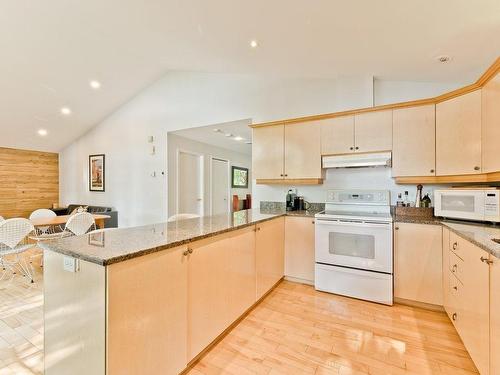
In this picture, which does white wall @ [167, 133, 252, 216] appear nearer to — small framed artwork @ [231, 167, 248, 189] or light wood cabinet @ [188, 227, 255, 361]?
small framed artwork @ [231, 167, 248, 189]

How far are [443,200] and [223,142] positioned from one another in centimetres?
430

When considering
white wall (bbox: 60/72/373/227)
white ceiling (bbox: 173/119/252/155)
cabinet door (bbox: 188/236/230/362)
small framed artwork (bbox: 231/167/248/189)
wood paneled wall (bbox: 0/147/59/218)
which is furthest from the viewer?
small framed artwork (bbox: 231/167/248/189)

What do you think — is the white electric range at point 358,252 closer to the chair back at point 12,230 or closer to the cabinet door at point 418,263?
the cabinet door at point 418,263

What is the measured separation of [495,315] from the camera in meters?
1.29

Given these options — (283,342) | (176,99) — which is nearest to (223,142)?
(176,99)

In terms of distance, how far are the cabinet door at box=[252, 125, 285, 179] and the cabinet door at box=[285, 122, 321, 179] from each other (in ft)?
0.28

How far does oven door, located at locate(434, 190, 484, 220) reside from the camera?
2047mm

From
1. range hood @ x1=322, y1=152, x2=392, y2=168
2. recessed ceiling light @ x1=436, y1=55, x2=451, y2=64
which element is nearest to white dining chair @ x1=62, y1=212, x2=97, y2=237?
range hood @ x1=322, y1=152, x2=392, y2=168

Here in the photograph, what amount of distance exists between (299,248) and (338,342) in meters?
1.14

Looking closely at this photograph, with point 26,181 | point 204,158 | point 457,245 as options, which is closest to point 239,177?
point 204,158

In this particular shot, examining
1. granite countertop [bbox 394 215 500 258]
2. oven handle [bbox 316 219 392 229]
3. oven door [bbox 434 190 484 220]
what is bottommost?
oven handle [bbox 316 219 392 229]

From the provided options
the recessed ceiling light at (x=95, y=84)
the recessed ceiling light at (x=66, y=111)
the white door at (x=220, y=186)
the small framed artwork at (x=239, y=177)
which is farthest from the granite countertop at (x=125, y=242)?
the small framed artwork at (x=239, y=177)

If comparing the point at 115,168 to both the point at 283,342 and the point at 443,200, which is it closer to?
the point at 283,342

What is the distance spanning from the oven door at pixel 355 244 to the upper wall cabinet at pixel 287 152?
0.71m
